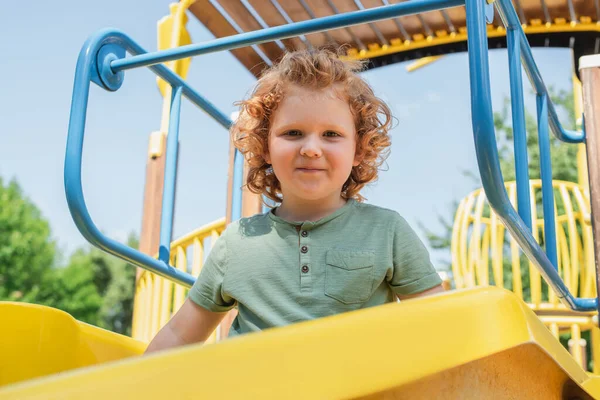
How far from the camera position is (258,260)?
40.4 inches

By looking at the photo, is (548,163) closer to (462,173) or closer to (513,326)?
(513,326)

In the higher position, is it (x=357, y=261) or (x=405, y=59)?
(x=405, y=59)

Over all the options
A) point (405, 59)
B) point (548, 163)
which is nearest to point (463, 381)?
point (548, 163)

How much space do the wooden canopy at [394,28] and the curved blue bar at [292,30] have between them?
3.42 ft

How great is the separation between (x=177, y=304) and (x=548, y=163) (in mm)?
2013

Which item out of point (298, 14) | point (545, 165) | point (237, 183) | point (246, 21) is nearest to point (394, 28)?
point (298, 14)

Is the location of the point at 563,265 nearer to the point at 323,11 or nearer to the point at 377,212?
the point at 323,11

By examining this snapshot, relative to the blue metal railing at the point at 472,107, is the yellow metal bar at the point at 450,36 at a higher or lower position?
higher

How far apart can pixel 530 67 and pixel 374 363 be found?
3.41ft

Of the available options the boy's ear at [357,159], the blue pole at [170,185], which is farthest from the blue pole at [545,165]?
the blue pole at [170,185]

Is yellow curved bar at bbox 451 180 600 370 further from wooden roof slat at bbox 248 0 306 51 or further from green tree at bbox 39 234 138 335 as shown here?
green tree at bbox 39 234 138 335

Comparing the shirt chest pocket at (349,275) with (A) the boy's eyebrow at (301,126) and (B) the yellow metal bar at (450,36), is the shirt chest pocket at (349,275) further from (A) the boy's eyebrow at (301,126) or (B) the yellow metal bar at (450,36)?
(B) the yellow metal bar at (450,36)

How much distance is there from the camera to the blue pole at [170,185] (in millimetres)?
1374

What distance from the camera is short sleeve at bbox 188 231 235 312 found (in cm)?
106
